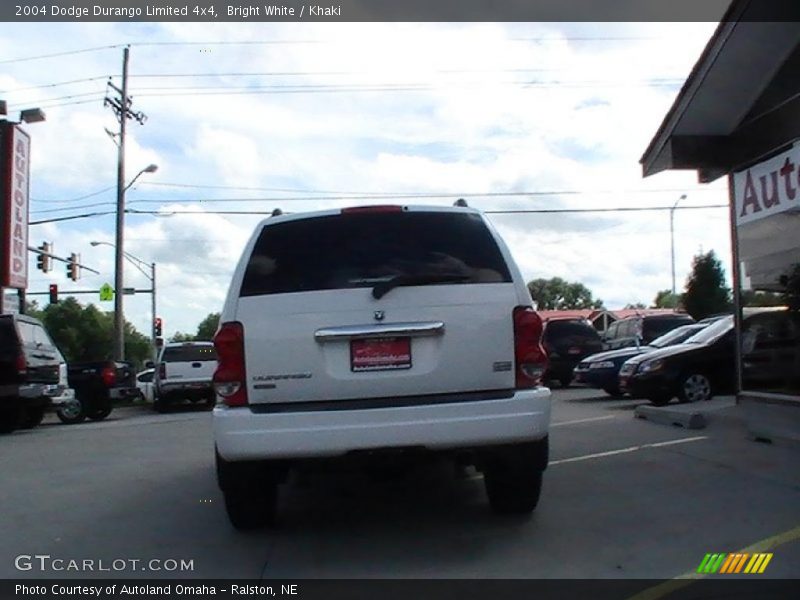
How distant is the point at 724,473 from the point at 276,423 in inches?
173

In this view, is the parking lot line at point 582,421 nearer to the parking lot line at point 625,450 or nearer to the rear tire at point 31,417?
the parking lot line at point 625,450

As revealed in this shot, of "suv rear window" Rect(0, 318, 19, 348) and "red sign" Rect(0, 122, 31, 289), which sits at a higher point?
"red sign" Rect(0, 122, 31, 289)

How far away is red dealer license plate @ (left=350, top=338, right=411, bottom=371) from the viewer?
5.34 meters

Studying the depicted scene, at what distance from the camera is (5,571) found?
5.50 metres

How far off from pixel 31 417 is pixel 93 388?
2311 millimetres

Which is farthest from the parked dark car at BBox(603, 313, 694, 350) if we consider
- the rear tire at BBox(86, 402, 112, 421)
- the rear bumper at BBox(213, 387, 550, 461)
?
the rear bumper at BBox(213, 387, 550, 461)

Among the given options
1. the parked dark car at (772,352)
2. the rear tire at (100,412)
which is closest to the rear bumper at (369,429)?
the parked dark car at (772,352)

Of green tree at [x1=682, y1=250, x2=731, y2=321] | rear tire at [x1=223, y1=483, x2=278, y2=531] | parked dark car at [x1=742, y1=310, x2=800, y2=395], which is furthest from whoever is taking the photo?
green tree at [x1=682, y1=250, x2=731, y2=321]

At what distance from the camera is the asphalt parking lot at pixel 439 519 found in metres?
5.32

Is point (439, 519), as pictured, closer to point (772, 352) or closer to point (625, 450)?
point (625, 450)

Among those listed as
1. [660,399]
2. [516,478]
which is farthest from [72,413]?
[516,478]

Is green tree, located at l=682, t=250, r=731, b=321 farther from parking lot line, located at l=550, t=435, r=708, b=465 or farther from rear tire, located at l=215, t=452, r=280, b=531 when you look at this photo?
rear tire, located at l=215, t=452, r=280, b=531

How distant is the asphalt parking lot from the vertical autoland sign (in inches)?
96.6
